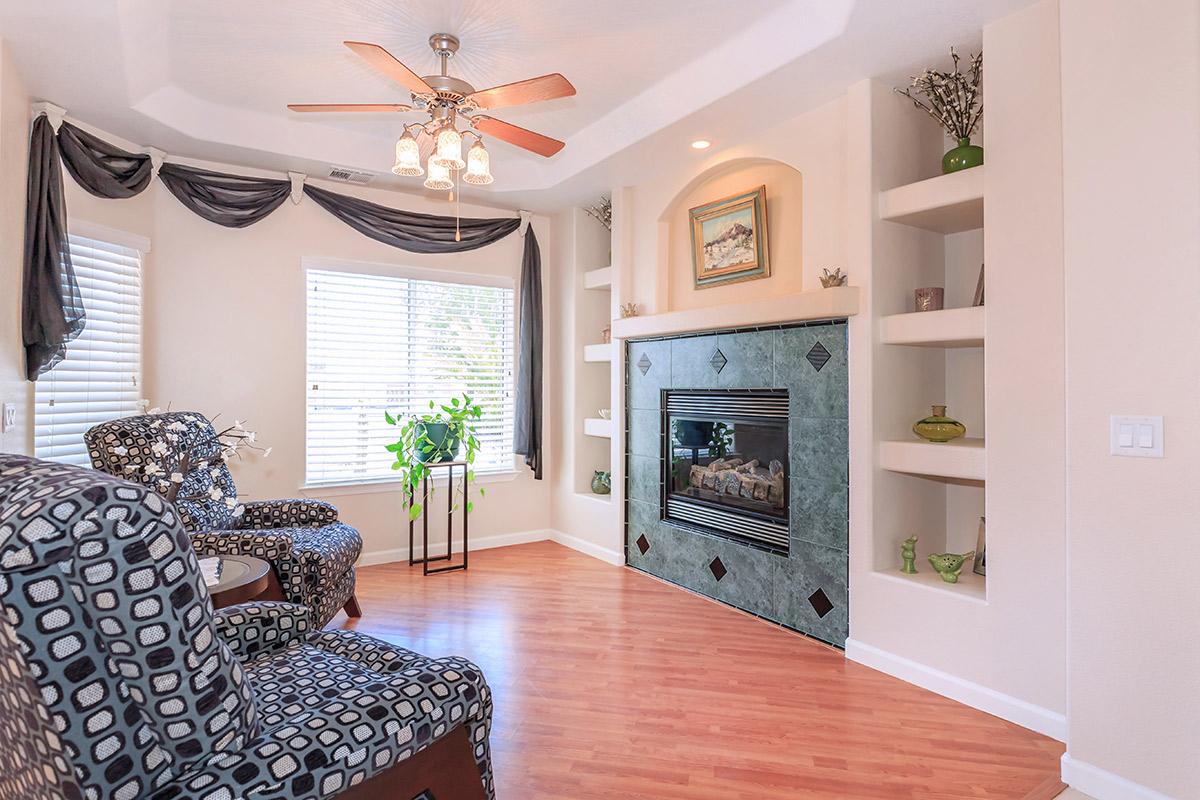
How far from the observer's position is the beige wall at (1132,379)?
1.93 meters

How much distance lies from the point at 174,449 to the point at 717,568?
2992mm

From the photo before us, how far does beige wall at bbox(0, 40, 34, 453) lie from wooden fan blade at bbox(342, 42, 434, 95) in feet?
5.21

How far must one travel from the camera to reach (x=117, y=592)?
98 centimetres

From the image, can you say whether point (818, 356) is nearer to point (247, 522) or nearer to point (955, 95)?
point (955, 95)

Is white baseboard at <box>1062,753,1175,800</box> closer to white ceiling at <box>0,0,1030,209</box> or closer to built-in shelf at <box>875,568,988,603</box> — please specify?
built-in shelf at <box>875,568,988,603</box>

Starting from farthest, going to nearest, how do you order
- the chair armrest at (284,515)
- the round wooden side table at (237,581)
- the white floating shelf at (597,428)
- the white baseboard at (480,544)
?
the white floating shelf at (597,428), the white baseboard at (480,544), the chair armrest at (284,515), the round wooden side table at (237,581)

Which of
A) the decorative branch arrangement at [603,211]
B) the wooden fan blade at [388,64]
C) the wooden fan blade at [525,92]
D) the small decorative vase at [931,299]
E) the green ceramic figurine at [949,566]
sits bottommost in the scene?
the green ceramic figurine at [949,566]

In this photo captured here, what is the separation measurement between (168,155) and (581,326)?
2.93 meters

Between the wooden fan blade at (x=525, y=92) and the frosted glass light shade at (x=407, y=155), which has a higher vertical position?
the wooden fan blade at (x=525, y=92)

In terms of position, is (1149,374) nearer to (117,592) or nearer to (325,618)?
(117,592)

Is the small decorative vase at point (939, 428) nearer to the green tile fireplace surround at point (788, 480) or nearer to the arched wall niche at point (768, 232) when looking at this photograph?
the green tile fireplace surround at point (788, 480)

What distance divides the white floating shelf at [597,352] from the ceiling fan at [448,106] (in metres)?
2.07

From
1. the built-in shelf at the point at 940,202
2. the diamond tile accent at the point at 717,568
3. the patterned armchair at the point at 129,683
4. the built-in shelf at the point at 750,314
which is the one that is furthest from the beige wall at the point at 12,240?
the built-in shelf at the point at 940,202

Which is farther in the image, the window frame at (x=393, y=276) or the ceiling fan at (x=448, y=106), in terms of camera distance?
the window frame at (x=393, y=276)
